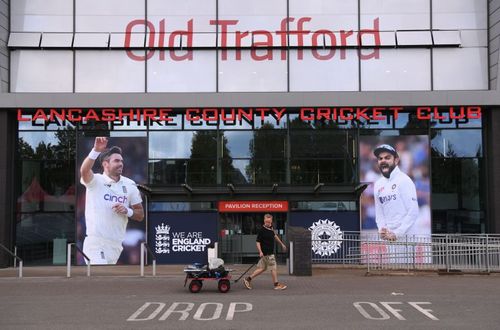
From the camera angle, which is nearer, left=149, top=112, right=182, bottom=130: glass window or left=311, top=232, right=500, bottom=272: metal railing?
left=311, top=232, right=500, bottom=272: metal railing

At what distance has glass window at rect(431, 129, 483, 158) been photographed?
20719mm

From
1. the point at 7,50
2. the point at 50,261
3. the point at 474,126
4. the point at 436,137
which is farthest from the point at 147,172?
the point at 474,126

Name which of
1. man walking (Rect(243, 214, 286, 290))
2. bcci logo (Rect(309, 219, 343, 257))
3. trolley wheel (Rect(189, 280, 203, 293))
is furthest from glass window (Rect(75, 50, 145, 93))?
trolley wheel (Rect(189, 280, 203, 293))

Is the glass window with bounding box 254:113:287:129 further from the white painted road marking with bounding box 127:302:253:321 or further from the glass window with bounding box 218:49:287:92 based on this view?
the white painted road marking with bounding box 127:302:253:321

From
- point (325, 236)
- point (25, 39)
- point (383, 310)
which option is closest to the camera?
point (383, 310)

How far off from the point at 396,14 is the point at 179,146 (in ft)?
29.5

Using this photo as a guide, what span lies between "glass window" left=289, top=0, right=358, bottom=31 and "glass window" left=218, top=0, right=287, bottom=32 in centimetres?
48

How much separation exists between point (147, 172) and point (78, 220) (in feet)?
9.45

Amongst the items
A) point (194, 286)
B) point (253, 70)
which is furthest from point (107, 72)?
point (194, 286)

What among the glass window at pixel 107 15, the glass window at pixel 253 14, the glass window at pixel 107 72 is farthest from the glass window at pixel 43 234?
the glass window at pixel 253 14

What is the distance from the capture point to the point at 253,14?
68.1ft

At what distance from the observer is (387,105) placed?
787 inches

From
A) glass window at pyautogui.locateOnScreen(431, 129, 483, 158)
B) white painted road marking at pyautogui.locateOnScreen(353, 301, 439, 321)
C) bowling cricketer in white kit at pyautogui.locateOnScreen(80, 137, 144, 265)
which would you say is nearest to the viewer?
white painted road marking at pyautogui.locateOnScreen(353, 301, 439, 321)

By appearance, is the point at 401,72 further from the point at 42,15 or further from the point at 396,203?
the point at 42,15
